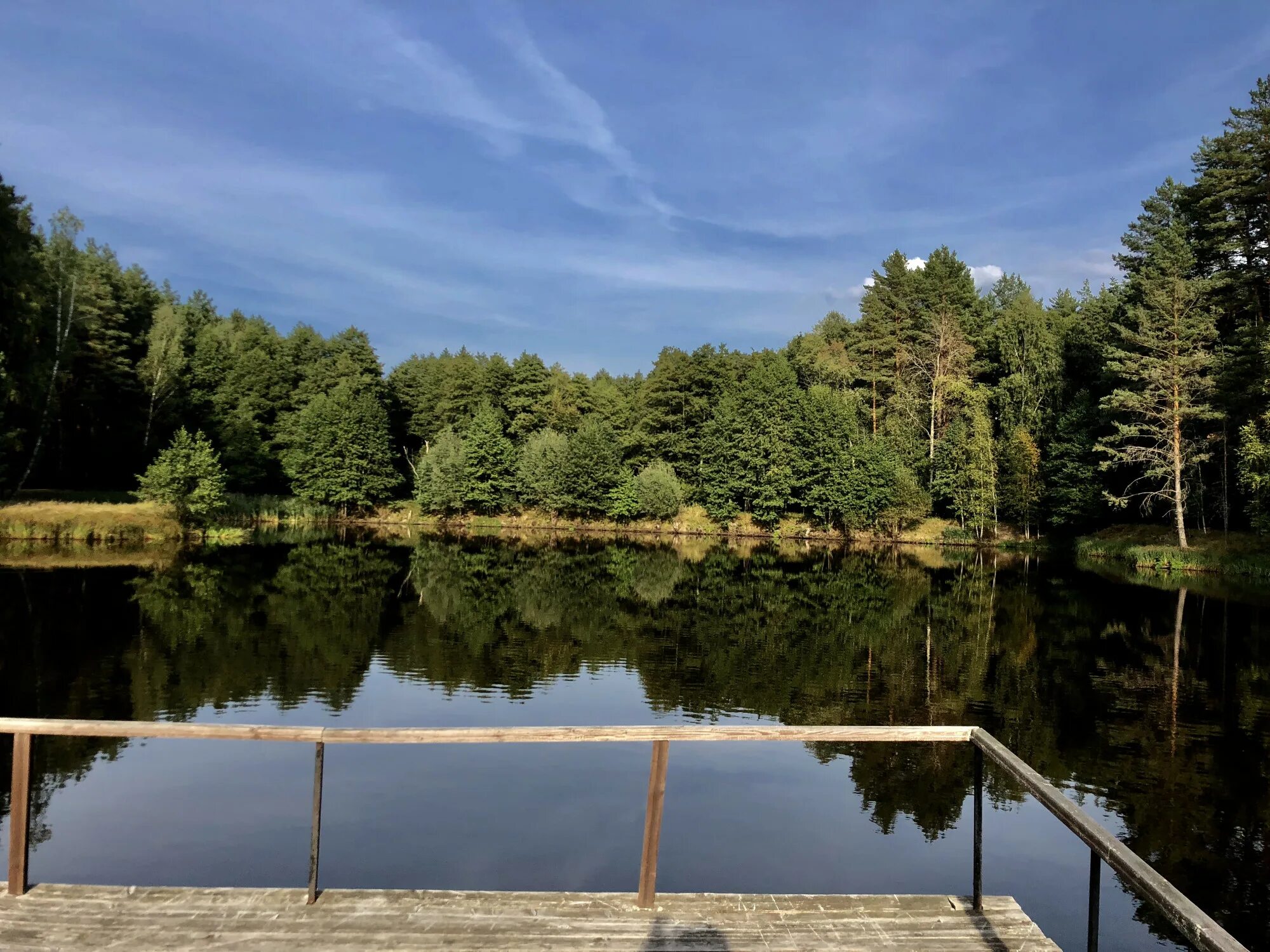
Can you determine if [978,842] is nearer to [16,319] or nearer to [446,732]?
[446,732]

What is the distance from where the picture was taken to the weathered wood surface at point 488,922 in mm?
5008

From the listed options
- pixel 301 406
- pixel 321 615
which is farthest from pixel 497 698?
pixel 301 406

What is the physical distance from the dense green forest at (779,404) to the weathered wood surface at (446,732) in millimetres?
36822

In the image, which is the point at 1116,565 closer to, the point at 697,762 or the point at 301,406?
the point at 697,762

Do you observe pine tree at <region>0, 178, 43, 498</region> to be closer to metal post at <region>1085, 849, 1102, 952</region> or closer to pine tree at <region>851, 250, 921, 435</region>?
metal post at <region>1085, 849, 1102, 952</region>

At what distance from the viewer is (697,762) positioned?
12.4 m

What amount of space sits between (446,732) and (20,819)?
9.34ft

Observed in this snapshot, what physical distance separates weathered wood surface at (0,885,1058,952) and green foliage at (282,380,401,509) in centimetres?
6290

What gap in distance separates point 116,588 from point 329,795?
20260mm

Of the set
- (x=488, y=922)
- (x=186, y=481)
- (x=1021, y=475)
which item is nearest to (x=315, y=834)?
(x=488, y=922)

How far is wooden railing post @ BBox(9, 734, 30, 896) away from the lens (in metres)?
5.27

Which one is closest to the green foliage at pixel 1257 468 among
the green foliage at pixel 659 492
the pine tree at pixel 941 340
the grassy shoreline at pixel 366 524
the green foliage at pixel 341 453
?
the grassy shoreline at pixel 366 524

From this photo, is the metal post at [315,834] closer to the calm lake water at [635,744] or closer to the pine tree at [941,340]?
the calm lake water at [635,744]

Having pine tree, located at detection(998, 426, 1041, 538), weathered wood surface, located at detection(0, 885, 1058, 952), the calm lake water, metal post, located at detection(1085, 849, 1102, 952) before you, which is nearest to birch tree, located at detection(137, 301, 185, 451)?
the calm lake water
